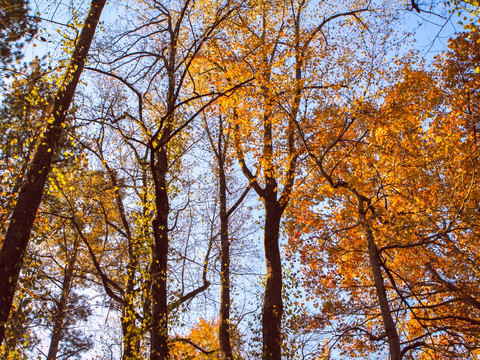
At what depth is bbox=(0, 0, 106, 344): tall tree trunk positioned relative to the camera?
180 inches

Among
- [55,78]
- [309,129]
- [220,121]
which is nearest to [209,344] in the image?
[220,121]

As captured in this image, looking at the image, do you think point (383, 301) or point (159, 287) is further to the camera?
point (383, 301)

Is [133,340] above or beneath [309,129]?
beneath

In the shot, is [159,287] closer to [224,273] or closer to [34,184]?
[34,184]

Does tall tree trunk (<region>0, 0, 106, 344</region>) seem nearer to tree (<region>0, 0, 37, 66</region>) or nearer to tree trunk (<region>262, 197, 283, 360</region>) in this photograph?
tree (<region>0, 0, 37, 66</region>)

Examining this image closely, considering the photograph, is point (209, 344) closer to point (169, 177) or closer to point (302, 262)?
point (302, 262)

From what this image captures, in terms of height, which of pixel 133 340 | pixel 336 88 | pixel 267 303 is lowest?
pixel 133 340

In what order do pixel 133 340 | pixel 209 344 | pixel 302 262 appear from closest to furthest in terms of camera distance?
1. pixel 133 340
2. pixel 302 262
3. pixel 209 344

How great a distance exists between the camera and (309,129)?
33.6 ft

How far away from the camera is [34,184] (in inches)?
203

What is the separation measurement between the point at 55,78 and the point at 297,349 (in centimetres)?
747

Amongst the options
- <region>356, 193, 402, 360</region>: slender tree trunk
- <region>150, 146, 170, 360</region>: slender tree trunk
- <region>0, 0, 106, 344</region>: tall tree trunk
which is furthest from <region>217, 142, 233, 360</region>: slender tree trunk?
<region>0, 0, 106, 344</region>: tall tree trunk

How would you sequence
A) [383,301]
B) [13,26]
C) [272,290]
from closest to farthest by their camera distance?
1. [13,26]
2. [383,301]
3. [272,290]

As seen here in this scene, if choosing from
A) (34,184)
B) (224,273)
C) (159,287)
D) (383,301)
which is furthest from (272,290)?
(34,184)
